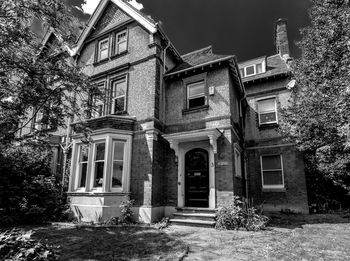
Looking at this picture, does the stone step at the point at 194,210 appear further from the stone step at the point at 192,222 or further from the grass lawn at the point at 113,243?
the grass lawn at the point at 113,243

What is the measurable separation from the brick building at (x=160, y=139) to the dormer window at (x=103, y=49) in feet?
0.22

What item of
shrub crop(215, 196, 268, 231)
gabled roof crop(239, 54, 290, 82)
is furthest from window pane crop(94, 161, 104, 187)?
gabled roof crop(239, 54, 290, 82)

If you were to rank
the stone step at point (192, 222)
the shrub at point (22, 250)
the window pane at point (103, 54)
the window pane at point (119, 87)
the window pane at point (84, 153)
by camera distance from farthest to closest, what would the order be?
1. the window pane at point (103, 54)
2. the window pane at point (119, 87)
3. the window pane at point (84, 153)
4. the stone step at point (192, 222)
5. the shrub at point (22, 250)

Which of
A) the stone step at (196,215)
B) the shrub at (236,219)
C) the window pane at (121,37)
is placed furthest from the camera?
the window pane at (121,37)

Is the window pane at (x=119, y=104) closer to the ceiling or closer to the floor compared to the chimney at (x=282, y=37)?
closer to the floor

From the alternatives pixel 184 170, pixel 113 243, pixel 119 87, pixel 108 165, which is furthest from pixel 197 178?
pixel 119 87

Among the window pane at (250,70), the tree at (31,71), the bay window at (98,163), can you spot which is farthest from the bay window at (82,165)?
the window pane at (250,70)

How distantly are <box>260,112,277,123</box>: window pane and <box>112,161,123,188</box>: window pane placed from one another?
9.45 meters

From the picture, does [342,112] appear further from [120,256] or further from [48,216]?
[48,216]

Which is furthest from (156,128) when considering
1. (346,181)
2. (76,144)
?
(346,181)

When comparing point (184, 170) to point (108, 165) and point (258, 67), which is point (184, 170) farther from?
point (258, 67)

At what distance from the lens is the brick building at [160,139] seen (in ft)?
32.6

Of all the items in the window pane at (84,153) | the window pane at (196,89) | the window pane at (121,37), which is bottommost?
the window pane at (84,153)

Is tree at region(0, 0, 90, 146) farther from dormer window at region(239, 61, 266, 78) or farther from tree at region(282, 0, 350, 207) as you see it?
dormer window at region(239, 61, 266, 78)
